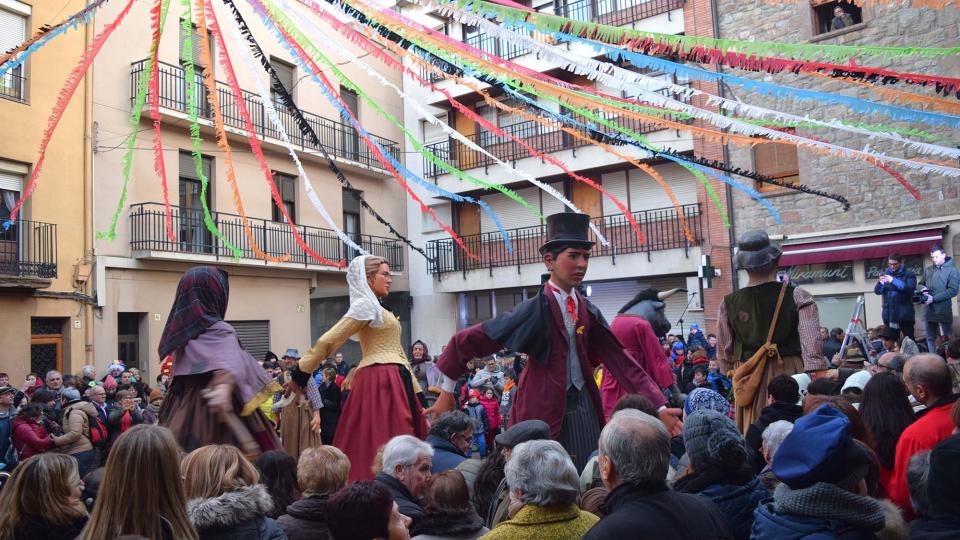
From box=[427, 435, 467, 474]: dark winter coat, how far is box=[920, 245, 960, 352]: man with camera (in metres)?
8.48

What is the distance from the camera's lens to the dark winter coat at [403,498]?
3.52 meters

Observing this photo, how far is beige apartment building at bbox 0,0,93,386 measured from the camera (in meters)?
14.5

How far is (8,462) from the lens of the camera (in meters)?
8.20

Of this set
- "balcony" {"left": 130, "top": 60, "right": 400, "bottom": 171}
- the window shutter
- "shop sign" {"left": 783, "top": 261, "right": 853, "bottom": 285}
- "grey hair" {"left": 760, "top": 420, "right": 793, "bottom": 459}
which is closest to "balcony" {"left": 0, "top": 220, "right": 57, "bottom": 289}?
the window shutter

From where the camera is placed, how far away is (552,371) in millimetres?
4379

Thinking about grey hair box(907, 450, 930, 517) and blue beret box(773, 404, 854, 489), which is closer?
blue beret box(773, 404, 854, 489)

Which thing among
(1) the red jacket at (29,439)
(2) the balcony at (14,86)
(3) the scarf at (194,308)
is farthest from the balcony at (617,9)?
(3) the scarf at (194,308)

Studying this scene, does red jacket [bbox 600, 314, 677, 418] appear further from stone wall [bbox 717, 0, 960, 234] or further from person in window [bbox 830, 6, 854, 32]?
person in window [bbox 830, 6, 854, 32]

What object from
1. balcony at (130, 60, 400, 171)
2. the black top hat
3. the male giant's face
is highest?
→ balcony at (130, 60, 400, 171)

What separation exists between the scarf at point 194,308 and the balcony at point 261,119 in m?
10.5

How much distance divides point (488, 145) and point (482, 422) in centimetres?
1341

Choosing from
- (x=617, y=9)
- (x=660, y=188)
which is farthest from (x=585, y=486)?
(x=617, y=9)

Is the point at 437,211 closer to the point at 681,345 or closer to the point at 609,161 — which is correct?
the point at 609,161

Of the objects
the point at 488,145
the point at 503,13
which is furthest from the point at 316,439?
the point at 488,145
